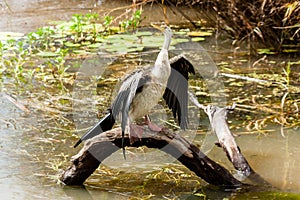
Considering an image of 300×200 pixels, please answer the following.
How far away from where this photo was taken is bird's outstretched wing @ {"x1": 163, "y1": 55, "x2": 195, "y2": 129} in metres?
3.24

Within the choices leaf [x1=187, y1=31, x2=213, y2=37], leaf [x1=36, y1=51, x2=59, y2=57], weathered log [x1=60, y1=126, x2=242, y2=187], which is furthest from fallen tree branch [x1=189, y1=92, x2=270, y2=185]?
leaf [x1=187, y1=31, x2=213, y2=37]

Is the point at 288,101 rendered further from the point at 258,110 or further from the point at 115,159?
the point at 115,159

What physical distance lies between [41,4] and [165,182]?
449 centimetres

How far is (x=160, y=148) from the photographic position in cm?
309

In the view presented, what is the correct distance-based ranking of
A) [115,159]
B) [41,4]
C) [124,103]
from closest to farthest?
[124,103] → [115,159] → [41,4]

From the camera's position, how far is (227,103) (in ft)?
14.1

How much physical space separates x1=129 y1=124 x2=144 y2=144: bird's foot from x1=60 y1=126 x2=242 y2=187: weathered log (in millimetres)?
16

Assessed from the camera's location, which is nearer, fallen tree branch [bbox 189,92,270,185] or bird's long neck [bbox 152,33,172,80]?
bird's long neck [bbox 152,33,172,80]

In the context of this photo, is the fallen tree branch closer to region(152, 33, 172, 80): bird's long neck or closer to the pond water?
the pond water

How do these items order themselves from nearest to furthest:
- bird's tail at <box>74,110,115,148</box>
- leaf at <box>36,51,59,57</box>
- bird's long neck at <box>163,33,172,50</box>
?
1. bird's long neck at <box>163,33,172,50</box>
2. bird's tail at <box>74,110,115,148</box>
3. leaf at <box>36,51,59,57</box>

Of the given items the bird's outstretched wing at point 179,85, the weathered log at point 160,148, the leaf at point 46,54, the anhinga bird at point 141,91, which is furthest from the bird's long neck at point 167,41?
the leaf at point 46,54

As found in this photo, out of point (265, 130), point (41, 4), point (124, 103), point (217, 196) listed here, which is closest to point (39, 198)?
point (124, 103)

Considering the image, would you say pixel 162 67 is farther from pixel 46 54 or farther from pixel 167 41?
pixel 46 54

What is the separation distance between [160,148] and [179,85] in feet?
1.20
